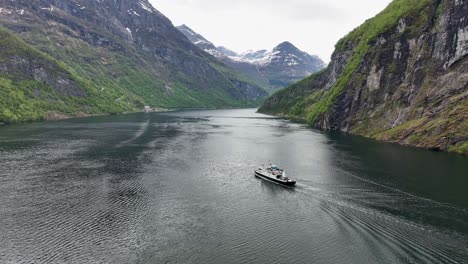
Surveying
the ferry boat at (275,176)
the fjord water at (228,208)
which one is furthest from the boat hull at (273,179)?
the fjord water at (228,208)

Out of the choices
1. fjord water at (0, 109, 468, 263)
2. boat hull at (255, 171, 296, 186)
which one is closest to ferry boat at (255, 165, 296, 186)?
boat hull at (255, 171, 296, 186)

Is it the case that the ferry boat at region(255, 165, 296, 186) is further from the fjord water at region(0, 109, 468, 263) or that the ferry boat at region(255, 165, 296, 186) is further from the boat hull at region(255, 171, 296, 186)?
the fjord water at region(0, 109, 468, 263)

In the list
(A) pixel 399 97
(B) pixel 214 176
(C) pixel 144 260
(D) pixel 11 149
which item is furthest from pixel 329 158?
(D) pixel 11 149

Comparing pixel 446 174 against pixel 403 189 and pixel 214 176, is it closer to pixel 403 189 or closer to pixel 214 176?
pixel 403 189

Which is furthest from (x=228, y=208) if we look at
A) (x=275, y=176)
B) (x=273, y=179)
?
(x=275, y=176)

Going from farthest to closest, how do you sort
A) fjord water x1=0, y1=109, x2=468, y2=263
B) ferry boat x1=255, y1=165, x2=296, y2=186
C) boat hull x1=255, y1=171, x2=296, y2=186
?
ferry boat x1=255, y1=165, x2=296, y2=186, boat hull x1=255, y1=171, x2=296, y2=186, fjord water x1=0, y1=109, x2=468, y2=263

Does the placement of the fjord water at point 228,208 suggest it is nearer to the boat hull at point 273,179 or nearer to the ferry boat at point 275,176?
the boat hull at point 273,179

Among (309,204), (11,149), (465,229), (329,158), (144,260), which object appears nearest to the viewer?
(144,260)

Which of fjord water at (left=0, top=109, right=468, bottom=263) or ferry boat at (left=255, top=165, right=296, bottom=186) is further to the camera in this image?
ferry boat at (left=255, top=165, right=296, bottom=186)
